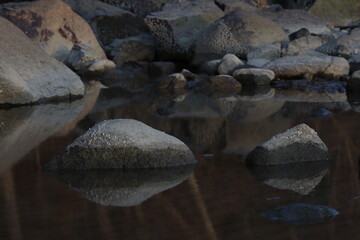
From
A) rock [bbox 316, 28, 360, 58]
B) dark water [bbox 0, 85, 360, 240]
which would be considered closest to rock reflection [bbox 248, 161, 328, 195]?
dark water [bbox 0, 85, 360, 240]

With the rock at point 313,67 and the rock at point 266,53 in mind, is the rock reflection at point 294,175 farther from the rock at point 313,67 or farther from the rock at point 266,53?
the rock at point 266,53

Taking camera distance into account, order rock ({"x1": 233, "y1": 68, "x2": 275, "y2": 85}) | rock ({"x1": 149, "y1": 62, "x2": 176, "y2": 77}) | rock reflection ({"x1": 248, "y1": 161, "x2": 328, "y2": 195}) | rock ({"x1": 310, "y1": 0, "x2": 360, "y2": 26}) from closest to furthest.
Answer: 1. rock reflection ({"x1": 248, "y1": 161, "x2": 328, "y2": 195})
2. rock ({"x1": 233, "y1": 68, "x2": 275, "y2": 85})
3. rock ({"x1": 149, "y1": 62, "x2": 176, "y2": 77})
4. rock ({"x1": 310, "y1": 0, "x2": 360, "y2": 26})

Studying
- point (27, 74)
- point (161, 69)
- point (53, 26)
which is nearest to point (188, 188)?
point (27, 74)

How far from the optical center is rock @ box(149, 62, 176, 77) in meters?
14.6

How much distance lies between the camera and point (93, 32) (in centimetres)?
1606

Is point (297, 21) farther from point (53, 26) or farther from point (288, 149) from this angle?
point (288, 149)

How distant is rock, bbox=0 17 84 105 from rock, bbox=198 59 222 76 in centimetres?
325

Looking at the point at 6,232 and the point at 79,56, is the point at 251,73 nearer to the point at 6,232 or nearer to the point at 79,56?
the point at 79,56

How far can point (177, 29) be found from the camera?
1544 cm

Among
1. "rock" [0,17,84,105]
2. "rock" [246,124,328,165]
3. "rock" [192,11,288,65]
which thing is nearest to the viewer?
"rock" [246,124,328,165]

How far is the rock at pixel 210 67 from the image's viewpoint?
44.7ft

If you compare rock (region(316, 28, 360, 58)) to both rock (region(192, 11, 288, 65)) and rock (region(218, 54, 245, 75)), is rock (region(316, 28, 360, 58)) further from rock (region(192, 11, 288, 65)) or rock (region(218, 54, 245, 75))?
rock (region(218, 54, 245, 75))

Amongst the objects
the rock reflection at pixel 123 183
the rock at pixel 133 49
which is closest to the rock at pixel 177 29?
the rock at pixel 133 49

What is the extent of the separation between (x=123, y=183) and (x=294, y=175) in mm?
1199
